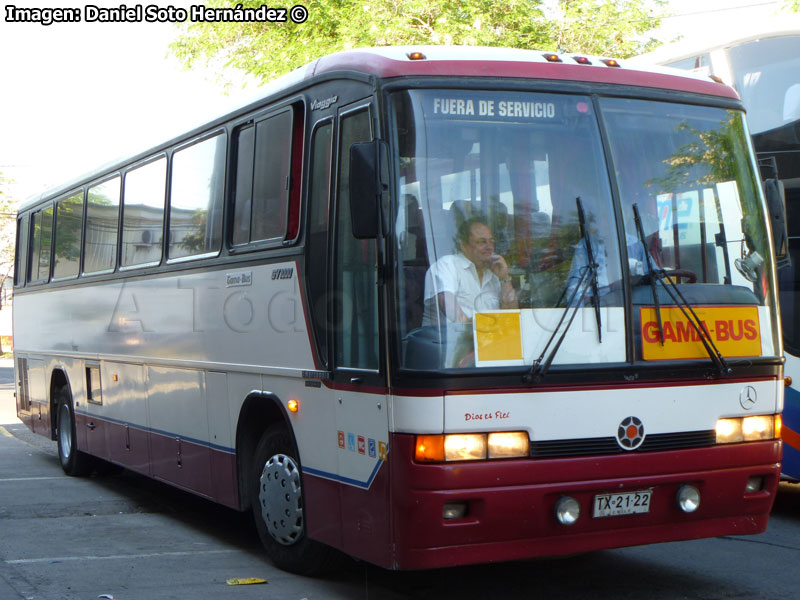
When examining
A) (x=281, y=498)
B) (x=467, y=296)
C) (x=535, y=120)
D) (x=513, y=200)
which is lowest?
(x=281, y=498)

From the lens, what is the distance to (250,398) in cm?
761

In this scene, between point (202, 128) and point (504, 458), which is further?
point (202, 128)

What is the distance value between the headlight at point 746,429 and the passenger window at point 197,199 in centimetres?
388

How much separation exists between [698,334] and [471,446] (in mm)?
1473

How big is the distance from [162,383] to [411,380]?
4338 mm

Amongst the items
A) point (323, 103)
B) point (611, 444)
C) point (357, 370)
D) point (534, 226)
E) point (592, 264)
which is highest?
point (323, 103)

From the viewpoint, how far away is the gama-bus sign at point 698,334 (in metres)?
6.00

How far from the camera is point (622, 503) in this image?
593 cm

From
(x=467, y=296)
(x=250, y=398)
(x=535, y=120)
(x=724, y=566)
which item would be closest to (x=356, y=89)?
(x=535, y=120)

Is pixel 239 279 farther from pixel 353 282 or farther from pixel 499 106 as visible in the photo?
pixel 499 106

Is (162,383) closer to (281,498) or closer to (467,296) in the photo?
(281,498)

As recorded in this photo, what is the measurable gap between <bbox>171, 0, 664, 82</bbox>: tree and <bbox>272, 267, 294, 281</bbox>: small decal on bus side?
13.0 m

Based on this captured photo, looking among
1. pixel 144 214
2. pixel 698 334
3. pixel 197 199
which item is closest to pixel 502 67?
pixel 698 334

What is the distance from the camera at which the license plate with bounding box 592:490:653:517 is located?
231 inches
